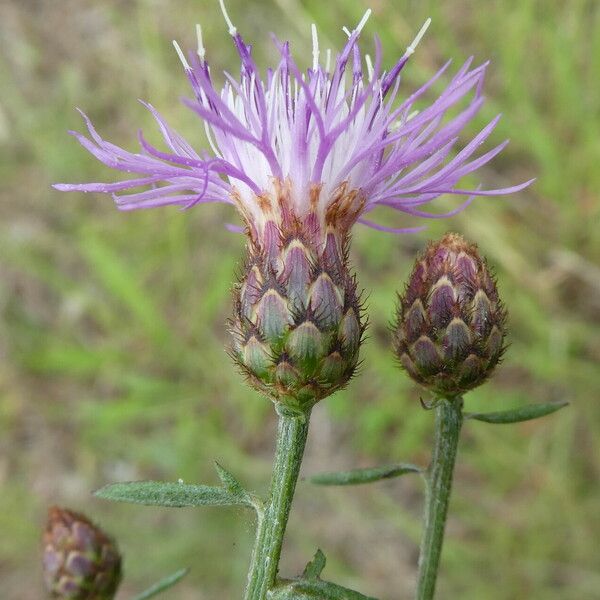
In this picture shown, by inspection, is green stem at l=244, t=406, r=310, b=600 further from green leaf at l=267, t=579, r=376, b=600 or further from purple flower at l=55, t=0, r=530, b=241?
purple flower at l=55, t=0, r=530, b=241

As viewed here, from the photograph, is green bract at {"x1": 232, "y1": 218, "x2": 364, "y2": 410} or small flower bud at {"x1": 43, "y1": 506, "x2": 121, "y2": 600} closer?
green bract at {"x1": 232, "y1": 218, "x2": 364, "y2": 410}

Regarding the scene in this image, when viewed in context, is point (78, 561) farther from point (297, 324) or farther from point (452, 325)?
point (452, 325)

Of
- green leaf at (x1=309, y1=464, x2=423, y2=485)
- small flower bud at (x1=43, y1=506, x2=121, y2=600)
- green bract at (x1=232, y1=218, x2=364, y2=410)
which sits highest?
green bract at (x1=232, y1=218, x2=364, y2=410)

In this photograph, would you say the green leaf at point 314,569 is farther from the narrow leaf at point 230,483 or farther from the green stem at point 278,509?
the narrow leaf at point 230,483

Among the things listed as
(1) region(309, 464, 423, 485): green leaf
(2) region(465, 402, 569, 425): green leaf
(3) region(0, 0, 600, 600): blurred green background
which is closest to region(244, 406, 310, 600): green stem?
(1) region(309, 464, 423, 485): green leaf

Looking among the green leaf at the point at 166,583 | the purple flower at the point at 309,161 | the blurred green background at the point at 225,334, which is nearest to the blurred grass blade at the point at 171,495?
the green leaf at the point at 166,583
